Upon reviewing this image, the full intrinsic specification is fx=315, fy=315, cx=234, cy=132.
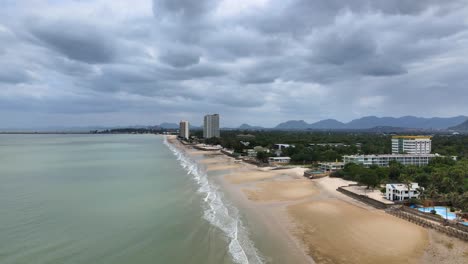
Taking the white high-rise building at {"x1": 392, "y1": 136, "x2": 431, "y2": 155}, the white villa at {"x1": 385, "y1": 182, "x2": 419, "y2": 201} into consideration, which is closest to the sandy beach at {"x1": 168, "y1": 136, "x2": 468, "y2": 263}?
the white villa at {"x1": 385, "y1": 182, "x2": 419, "y2": 201}

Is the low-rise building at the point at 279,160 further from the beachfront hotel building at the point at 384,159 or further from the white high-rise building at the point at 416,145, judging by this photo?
the white high-rise building at the point at 416,145

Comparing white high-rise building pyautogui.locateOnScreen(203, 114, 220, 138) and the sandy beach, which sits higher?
white high-rise building pyautogui.locateOnScreen(203, 114, 220, 138)

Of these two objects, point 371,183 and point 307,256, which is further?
point 371,183

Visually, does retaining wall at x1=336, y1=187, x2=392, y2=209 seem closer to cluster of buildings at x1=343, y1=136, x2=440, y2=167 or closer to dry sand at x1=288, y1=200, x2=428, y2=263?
dry sand at x1=288, y1=200, x2=428, y2=263

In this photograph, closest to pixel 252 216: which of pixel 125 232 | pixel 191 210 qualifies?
pixel 191 210

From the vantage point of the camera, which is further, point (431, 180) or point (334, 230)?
point (431, 180)

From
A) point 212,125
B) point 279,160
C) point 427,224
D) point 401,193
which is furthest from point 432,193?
point 212,125

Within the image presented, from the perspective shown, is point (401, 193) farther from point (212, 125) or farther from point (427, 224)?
A: point (212, 125)

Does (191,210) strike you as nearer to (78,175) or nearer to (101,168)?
(78,175)
